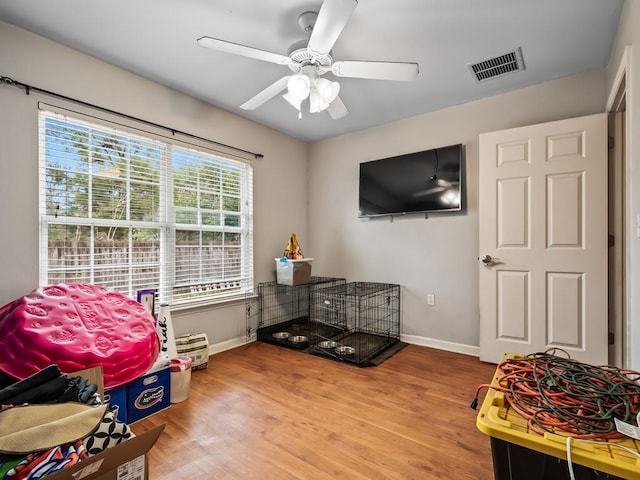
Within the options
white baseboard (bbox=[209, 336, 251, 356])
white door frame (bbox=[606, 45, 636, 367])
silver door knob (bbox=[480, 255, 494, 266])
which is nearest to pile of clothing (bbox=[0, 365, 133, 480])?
white baseboard (bbox=[209, 336, 251, 356])

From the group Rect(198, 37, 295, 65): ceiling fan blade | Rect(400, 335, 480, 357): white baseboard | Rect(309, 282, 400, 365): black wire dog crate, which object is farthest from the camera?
Rect(309, 282, 400, 365): black wire dog crate

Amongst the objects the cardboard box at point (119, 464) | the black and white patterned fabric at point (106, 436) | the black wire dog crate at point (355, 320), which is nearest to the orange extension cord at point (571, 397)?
the cardboard box at point (119, 464)

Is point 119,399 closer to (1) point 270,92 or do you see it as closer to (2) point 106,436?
(2) point 106,436

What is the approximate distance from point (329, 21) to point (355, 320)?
3.11 metres

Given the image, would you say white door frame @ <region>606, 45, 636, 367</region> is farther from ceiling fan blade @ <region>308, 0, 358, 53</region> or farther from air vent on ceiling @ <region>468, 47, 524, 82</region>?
ceiling fan blade @ <region>308, 0, 358, 53</region>

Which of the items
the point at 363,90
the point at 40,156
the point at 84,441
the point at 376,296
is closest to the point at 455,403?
the point at 376,296

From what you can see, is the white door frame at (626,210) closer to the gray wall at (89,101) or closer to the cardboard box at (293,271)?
the cardboard box at (293,271)

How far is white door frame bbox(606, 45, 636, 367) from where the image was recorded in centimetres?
172

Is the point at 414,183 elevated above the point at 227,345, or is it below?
above

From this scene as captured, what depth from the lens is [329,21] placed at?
147 centimetres

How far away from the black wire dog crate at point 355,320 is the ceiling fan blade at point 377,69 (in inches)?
77.4

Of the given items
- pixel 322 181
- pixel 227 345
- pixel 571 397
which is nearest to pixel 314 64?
pixel 571 397

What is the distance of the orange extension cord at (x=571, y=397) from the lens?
0.82m

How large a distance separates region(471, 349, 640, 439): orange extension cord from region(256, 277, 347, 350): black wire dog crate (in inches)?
99.0
